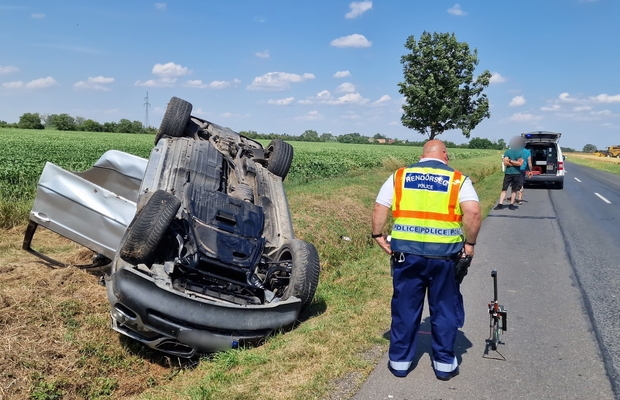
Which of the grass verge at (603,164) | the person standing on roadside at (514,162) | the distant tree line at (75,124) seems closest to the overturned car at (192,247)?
the person standing on roadside at (514,162)

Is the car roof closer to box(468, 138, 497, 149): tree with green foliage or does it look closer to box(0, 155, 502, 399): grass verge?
box(0, 155, 502, 399): grass verge

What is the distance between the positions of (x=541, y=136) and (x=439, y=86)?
45.4ft

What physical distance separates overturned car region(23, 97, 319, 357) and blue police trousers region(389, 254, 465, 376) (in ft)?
4.88

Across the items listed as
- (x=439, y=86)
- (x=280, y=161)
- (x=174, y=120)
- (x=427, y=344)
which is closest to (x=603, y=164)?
(x=439, y=86)

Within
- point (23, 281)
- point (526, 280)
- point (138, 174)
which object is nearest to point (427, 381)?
point (526, 280)

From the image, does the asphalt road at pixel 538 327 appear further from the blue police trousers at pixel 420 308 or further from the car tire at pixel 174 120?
the car tire at pixel 174 120

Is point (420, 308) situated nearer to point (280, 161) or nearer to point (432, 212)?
point (432, 212)

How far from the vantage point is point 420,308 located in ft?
13.5

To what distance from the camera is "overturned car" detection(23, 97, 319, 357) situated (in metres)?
4.75

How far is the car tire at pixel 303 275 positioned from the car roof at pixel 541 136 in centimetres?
1569

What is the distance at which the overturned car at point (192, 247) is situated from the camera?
4.75 metres

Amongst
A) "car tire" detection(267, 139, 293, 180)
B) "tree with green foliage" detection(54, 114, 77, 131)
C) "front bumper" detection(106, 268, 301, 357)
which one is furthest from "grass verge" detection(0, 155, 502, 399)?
"tree with green foliage" detection(54, 114, 77, 131)

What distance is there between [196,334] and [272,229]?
222 cm

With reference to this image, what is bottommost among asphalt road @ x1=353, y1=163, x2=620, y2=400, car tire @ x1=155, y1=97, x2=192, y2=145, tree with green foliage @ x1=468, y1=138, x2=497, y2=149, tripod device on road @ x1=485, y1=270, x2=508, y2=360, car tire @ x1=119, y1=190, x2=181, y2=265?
asphalt road @ x1=353, y1=163, x2=620, y2=400
